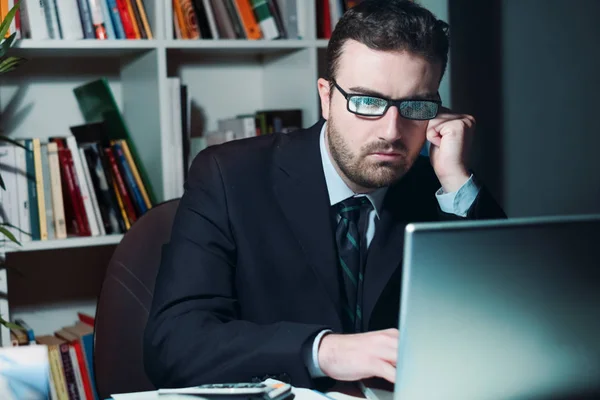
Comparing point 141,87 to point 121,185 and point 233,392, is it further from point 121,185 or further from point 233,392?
point 233,392

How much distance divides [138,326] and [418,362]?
0.85m

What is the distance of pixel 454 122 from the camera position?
1.66 metres

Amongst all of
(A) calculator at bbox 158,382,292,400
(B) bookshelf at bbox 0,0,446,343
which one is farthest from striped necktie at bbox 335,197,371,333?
(B) bookshelf at bbox 0,0,446,343

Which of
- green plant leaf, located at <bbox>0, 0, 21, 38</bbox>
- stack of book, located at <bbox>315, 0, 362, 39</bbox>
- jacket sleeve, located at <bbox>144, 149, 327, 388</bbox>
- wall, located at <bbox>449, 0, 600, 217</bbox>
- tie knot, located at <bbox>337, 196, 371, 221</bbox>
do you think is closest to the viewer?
jacket sleeve, located at <bbox>144, 149, 327, 388</bbox>

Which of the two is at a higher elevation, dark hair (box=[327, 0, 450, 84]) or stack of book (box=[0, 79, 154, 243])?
dark hair (box=[327, 0, 450, 84])

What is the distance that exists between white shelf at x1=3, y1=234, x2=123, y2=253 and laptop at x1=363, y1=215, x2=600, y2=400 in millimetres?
1414

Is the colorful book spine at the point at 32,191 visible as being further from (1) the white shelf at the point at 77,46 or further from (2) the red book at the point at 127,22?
(2) the red book at the point at 127,22

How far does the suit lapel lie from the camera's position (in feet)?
4.97

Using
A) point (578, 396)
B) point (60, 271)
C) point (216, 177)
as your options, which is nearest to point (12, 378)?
point (578, 396)

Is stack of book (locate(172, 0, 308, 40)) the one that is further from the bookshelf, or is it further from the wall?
the wall

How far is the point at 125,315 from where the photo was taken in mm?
1557

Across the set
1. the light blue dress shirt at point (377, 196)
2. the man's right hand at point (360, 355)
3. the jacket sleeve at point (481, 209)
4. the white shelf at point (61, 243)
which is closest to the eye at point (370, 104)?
the light blue dress shirt at point (377, 196)

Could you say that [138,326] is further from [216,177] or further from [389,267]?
[389,267]

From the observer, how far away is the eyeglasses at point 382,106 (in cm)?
145
